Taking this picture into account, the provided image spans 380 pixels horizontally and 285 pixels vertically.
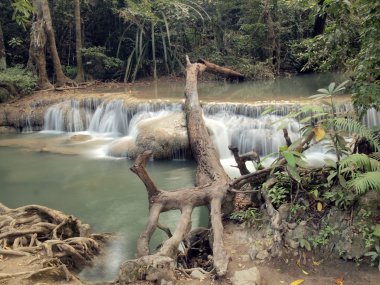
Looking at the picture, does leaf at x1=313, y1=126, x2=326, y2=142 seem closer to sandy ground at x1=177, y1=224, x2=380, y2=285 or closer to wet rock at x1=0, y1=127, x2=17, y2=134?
sandy ground at x1=177, y1=224, x2=380, y2=285

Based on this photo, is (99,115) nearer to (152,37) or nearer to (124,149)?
(124,149)

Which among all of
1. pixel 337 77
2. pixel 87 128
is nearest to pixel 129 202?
pixel 87 128

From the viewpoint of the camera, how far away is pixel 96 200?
791 centimetres

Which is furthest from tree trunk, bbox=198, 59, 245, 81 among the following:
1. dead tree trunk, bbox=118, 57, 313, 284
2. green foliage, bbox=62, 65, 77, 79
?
dead tree trunk, bbox=118, 57, 313, 284

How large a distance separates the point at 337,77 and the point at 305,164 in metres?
12.9

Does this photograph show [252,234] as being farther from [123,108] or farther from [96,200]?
[123,108]

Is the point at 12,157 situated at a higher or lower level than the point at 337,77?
lower

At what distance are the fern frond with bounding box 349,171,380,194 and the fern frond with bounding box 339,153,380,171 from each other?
174 millimetres

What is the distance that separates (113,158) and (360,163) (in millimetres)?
7280

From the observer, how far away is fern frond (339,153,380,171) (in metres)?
4.35

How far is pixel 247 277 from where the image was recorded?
3.98 meters

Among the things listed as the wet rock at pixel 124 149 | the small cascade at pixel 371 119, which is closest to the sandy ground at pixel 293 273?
the wet rock at pixel 124 149

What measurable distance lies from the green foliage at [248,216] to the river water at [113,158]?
1.13m

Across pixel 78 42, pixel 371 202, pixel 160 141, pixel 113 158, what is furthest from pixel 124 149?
pixel 78 42
